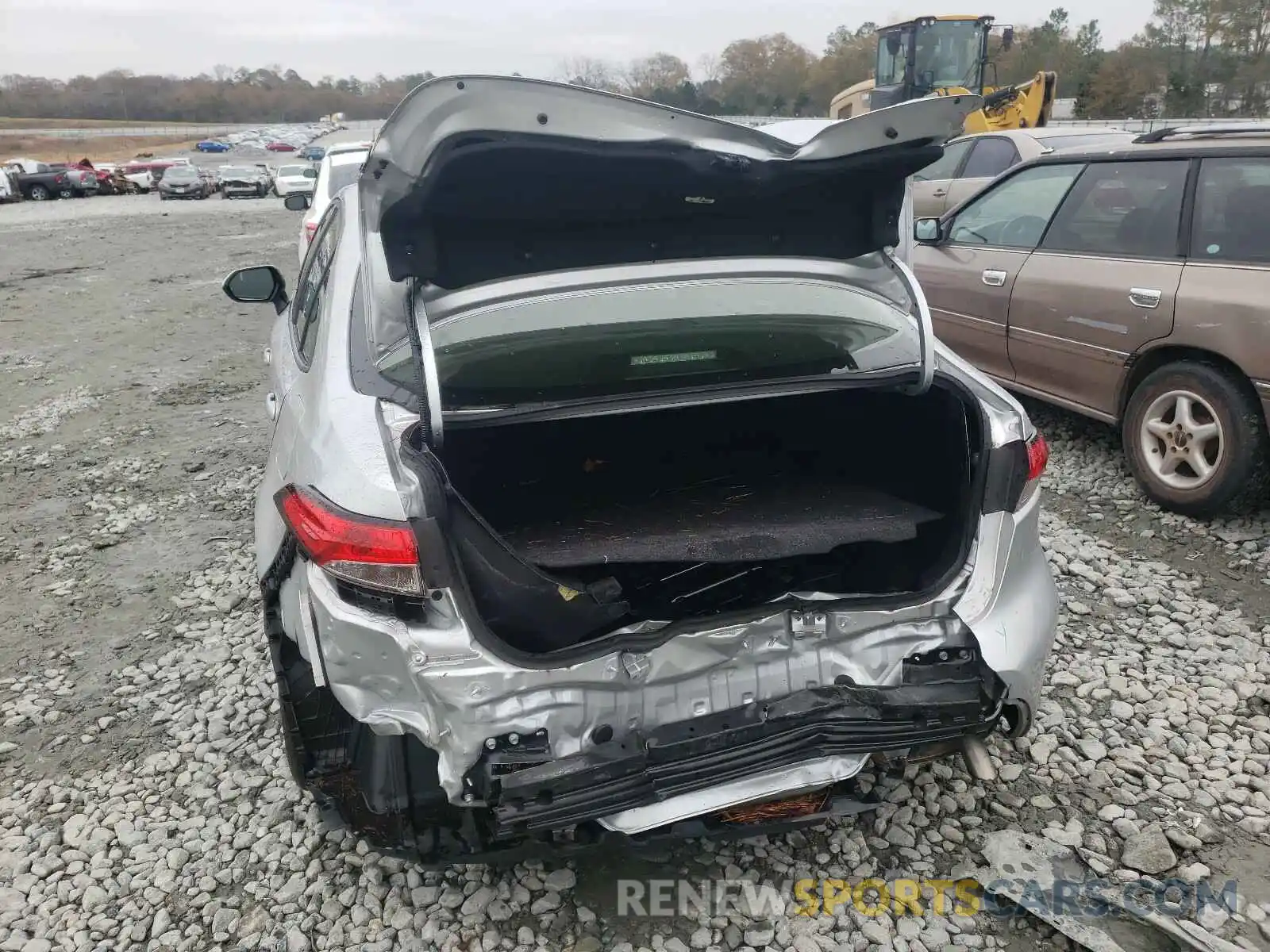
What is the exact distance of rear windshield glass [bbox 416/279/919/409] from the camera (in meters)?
2.34

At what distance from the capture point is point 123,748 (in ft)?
9.37

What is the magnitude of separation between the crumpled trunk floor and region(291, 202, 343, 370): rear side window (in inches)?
35.6

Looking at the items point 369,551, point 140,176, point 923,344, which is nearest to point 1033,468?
point 923,344

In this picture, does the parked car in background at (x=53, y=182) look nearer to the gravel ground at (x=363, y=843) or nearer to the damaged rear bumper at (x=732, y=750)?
the gravel ground at (x=363, y=843)

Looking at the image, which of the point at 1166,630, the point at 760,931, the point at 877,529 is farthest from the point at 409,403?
the point at 1166,630

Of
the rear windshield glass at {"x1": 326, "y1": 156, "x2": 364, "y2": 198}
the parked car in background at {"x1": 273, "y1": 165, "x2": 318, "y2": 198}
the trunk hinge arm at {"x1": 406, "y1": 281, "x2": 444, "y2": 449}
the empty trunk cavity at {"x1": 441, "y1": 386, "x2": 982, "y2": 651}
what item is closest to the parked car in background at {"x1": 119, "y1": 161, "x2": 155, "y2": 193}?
the parked car in background at {"x1": 273, "y1": 165, "x2": 318, "y2": 198}

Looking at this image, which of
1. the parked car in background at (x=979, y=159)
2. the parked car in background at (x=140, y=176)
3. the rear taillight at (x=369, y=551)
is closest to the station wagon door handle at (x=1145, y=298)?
the rear taillight at (x=369, y=551)

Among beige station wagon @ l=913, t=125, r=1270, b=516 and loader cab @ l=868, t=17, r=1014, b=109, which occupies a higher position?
loader cab @ l=868, t=17, r=1014, b=109

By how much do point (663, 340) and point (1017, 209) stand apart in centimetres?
354

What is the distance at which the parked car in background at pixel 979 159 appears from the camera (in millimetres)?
7816

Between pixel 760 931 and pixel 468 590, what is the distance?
3.67ft

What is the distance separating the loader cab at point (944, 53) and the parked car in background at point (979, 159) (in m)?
7.25

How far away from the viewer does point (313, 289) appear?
328cm

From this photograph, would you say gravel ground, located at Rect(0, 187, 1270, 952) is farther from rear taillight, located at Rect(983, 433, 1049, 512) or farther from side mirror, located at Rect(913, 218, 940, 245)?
side mirror, located at Rect(913, 218, 940, 245)
